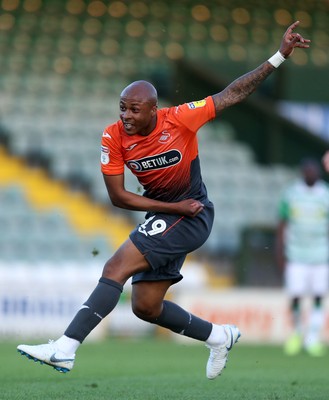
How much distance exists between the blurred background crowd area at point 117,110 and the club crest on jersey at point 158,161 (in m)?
7.58

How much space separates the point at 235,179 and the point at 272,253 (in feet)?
11.7

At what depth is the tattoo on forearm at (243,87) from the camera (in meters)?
6.95

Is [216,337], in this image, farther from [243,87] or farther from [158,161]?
[243,87]

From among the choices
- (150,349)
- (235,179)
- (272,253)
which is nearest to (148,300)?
(150,349)

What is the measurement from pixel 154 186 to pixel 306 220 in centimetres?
577

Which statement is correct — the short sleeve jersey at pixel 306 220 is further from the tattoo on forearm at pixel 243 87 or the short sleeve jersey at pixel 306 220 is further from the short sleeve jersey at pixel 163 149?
the tattoo on forearm at pixel 243 87

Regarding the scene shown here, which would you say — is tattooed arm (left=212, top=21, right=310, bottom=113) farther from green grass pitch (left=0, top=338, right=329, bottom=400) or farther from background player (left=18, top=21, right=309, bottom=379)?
green grass pitch (left=0, top=338, right=329, bottom=400)

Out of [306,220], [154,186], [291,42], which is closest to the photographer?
[291,42]

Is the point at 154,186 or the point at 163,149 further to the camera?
the point at 154,186

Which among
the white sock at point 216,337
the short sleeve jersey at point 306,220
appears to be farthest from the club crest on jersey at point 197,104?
the short sleeve jersey at point 306,220

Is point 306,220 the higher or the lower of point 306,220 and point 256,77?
the lower

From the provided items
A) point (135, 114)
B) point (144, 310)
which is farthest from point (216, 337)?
point (135, 114)

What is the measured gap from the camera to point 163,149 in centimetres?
695

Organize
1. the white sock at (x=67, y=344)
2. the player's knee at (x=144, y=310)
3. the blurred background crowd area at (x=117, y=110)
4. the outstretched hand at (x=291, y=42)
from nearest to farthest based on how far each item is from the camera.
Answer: the white sock at (x=67, y=344) → the outstretched hand at (x=291, y=42) → the player's knee at (x=144, y=310) → the blurred background crowd area at (x=117, y=110)
